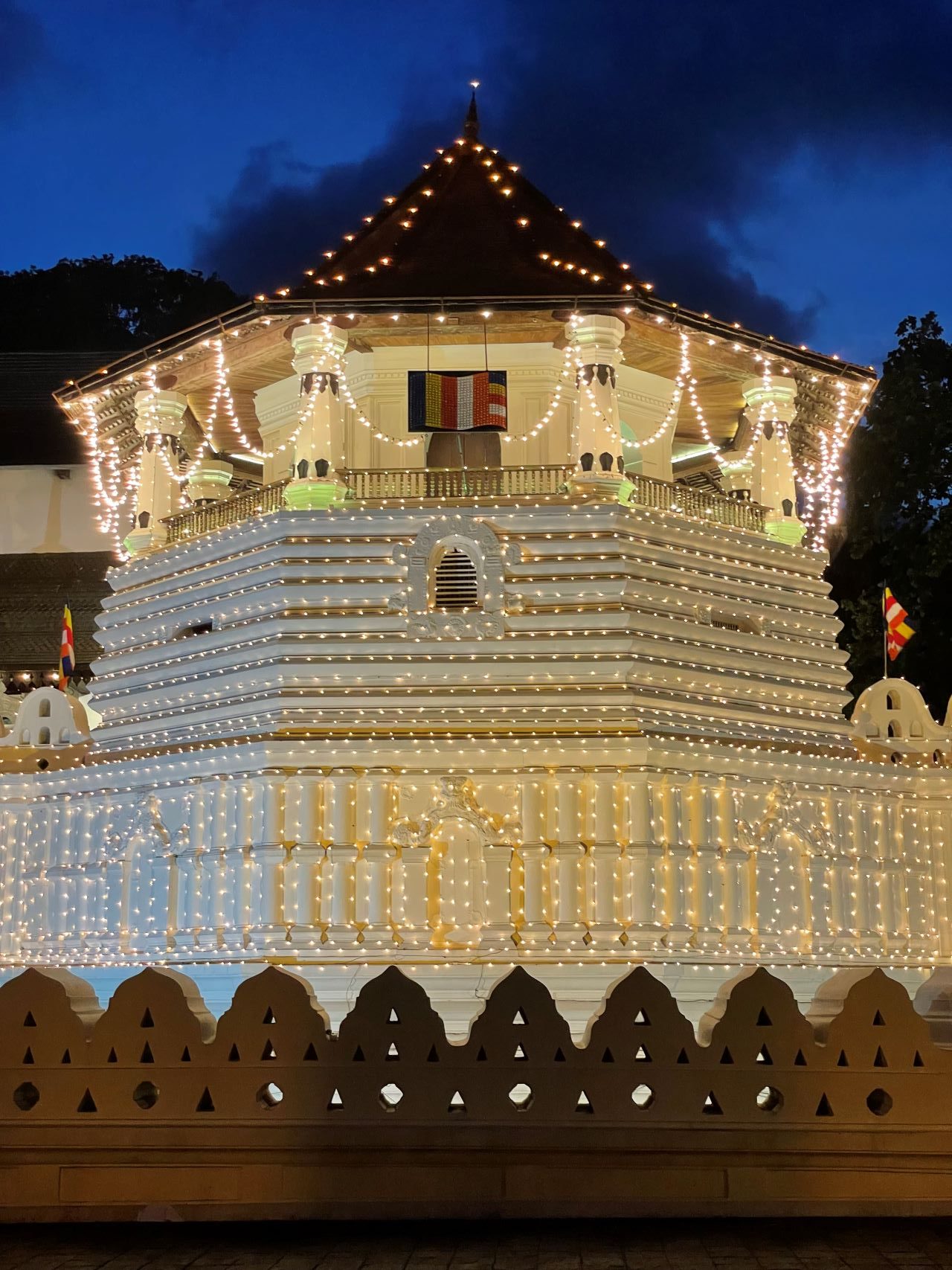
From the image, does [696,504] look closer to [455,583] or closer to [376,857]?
[455,583]

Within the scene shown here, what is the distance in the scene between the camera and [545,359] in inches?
1005

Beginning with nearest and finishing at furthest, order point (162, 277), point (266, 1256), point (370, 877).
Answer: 1. point (266, 1256)
2. point (370, 877)
3. point (162, 277)

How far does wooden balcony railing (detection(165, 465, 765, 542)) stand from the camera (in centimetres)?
2384

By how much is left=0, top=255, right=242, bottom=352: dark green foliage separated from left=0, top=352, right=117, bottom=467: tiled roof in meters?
12.0

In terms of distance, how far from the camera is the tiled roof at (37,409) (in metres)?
44.1

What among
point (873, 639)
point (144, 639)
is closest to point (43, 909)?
point (144, 639)

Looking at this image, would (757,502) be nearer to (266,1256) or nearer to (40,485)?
(266,1256)

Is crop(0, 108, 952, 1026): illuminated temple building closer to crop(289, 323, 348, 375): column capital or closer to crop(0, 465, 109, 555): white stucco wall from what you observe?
crop(289, 323, 348, 375): column capital

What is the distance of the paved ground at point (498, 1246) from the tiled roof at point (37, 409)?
34.6 meters

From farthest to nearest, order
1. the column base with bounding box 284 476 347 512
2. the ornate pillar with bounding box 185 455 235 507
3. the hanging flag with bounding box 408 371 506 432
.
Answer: the ornate pillar with bounding box 185 455 235 507
the column base with bounding box 284 476 347 512
the hanging flag with bounding box 408 371 506 432

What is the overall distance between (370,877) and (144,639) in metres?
6.81

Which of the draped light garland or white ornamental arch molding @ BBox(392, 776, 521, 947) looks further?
the draped light garland

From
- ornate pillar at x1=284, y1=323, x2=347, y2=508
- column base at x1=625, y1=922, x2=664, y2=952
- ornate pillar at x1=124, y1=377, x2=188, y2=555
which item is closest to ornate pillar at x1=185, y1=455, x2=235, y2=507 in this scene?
ornate pillar at x1=124, y1=377, x2=188, y2=555

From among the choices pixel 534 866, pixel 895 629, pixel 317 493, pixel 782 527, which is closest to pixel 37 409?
pixel 317 493
